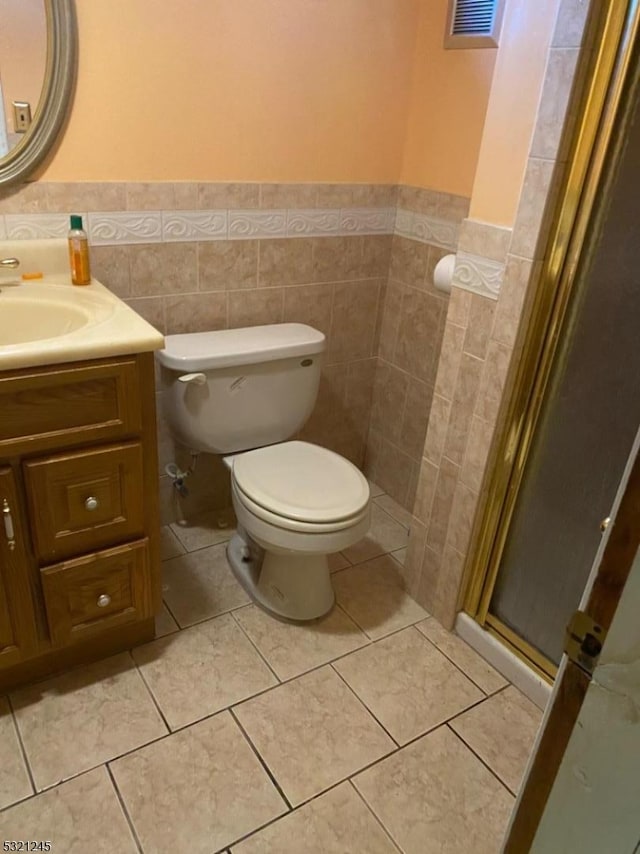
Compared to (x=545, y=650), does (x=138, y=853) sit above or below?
below

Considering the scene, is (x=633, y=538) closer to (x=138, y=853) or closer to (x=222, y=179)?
(x=138, y=853)

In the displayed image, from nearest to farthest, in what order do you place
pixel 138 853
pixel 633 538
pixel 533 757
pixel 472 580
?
pixel 633 538, pixel 533 757, pixel 138 853, pixel 472 580

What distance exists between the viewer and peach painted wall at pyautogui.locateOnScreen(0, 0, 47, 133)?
4.62 feet

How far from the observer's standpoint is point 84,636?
5.01 ft

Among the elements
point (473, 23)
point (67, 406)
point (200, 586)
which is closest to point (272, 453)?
point (200, 586)

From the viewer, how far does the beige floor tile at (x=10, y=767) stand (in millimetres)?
1323

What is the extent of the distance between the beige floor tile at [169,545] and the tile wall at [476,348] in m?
0.75

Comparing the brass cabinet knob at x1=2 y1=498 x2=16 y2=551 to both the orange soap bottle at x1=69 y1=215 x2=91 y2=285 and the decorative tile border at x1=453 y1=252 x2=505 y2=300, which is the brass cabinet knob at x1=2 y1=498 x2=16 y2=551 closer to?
the orange soap bottle at x1=69 y1=215 x2=91 y2=285

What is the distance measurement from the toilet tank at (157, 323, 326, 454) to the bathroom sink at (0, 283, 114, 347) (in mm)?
290

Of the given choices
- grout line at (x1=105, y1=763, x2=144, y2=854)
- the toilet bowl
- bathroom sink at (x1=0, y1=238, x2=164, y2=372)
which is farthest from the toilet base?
bathroom sink at (x1=0, y1=238, x2=164, y2=372)

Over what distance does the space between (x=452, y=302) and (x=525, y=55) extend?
0.56m

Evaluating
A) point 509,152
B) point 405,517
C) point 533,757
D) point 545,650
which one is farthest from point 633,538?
point 405,517

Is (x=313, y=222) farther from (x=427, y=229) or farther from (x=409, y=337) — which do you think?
(x=409, y=337)

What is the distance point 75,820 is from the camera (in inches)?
50.6
